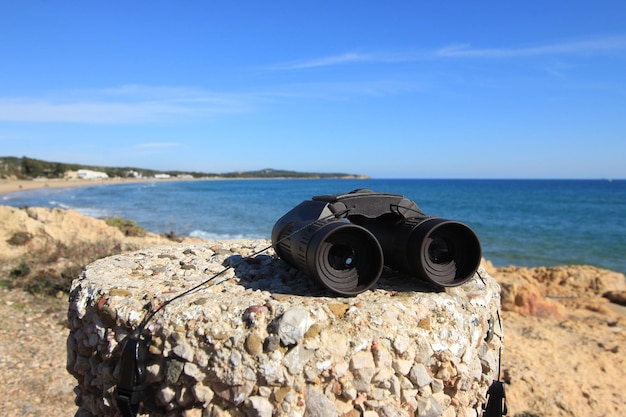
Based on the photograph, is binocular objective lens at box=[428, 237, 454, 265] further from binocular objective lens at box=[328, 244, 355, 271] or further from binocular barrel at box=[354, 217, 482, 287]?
binocular objective lens at box=[328, 244, 355, 271]

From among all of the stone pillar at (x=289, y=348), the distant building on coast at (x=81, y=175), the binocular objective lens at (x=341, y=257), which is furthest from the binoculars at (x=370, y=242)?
the distant building on coast at (x=81, y=175)

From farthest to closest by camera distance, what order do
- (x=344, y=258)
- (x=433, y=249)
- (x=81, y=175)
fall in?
(x=81, y=175)
(x=433, y=249)
(x=344, y=258)

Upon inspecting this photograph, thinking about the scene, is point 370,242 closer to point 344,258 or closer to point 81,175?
point 344,258

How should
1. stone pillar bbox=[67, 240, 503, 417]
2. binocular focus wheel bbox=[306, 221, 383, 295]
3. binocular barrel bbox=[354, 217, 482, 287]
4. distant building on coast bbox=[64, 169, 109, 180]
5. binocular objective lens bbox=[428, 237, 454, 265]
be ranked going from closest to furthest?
stone pillar bbox=[67, 240, 503, 417] → binocular focus wheel bbox=[306, 221, 383, 295] → binocular barrel bbox=[354, 217, 482, 287] → binocular objective lens bbox=[428, 237, 454, 265] → distant building on coast bbox=[64, 169, 109, 180]

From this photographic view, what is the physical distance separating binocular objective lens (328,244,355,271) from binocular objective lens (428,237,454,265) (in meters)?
0.57

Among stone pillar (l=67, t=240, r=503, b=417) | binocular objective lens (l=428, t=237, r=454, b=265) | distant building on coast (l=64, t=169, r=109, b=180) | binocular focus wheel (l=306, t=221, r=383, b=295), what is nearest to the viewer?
stone pillar (l=67, t=240, r=503, b=417)

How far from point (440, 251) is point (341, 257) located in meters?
0.73

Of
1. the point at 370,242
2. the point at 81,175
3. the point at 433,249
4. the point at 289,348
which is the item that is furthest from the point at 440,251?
the point at 81,175

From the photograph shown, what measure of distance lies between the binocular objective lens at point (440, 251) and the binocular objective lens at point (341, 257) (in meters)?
0.57

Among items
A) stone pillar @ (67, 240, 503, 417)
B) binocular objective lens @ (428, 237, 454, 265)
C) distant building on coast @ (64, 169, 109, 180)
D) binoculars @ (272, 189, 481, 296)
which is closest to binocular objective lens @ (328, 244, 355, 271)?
binoculars @ (272, 189, 481, 296)

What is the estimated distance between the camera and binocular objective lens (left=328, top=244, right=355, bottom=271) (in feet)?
10.1

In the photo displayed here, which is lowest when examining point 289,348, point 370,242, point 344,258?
point 289,348

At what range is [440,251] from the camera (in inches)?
129

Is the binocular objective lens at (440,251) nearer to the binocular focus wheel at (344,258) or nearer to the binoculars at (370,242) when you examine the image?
the binoculars at (370,242)
